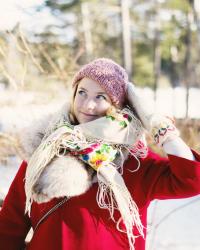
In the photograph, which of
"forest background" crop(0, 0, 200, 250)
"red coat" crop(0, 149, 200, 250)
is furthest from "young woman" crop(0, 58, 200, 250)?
"forest background" crop(0, 0, 200, 250)

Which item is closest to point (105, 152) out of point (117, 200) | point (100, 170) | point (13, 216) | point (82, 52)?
point (100, 170)

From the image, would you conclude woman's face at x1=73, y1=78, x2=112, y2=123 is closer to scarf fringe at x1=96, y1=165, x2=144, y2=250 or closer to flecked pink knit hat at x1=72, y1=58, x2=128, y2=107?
flecked pink knit hat at x1=72, y1=58, x2=128, y2=107

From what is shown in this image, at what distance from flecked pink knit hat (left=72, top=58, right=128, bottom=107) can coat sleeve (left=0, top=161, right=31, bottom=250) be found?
479 millimetres

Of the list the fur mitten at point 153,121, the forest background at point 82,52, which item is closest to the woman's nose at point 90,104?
the fur mitten at point 153,121

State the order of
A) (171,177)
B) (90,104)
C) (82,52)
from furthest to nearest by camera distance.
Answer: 1. (82,52)
2. (90,104)
3. (171,177)

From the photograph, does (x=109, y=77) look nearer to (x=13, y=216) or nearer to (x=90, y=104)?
(x=90, y=104)

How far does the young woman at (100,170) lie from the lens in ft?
5.19

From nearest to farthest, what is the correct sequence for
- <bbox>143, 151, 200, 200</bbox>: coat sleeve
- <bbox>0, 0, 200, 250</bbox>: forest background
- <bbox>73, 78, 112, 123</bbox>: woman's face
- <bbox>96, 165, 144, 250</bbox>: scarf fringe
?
1. <bbox>143, 151, 200, 200</bbox>: coat sleeve
2. <bbox>96, 165, 144, 250</bbox>: scarf fringe
3. <bbox>73, 78, 112, 123</bbox>: woman's face
4. <bbox>0, 0, 200, 250</bbox>: forest background

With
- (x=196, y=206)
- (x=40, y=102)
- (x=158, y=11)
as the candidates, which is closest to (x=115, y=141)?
(x=196, y=206)

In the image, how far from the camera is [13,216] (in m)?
1.83

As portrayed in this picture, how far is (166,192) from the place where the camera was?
1.57m

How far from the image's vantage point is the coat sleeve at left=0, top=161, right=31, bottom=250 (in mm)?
1823

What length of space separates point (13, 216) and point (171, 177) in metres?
0.72

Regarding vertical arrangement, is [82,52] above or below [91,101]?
below
